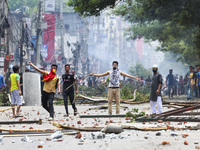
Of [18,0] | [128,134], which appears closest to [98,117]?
[128,134]

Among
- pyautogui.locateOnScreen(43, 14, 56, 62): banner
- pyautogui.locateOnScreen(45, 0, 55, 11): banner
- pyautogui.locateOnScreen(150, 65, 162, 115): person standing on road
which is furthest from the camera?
pyautogui.locateOnScreen(45, 0, 55, 11): banner

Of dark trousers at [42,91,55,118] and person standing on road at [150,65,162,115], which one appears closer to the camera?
dark trousers at [42,91,55,118]

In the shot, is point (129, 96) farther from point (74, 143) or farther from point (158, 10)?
point (74, 143)

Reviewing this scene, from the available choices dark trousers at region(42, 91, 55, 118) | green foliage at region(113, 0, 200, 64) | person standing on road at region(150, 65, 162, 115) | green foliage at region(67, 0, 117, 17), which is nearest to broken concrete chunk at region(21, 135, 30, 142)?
dark trousers at region(42, 91, 55, 118)

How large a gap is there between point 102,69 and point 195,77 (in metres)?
110

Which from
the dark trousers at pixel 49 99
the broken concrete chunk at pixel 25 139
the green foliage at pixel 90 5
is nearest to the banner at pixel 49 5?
the green foliage at pixel 90 5

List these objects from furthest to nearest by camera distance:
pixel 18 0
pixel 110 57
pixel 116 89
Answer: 1. pixel 110 57
2. pixel 18 0
3. pixel 116 89

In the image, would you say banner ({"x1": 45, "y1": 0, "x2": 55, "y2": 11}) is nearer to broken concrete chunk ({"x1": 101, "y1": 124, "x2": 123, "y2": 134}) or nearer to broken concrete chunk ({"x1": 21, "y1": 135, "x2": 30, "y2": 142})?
broken concrete chunk ({"x1": 101, "y1": 124, "x2": 123, "y2": 134})

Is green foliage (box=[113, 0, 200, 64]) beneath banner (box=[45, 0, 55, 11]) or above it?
beneath

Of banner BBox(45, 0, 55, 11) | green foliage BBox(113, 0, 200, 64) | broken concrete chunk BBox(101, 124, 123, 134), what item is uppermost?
banner BBox(45, 0, 55, 11)

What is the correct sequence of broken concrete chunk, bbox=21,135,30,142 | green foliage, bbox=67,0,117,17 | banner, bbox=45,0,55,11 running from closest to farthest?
broken concrete chunk, bbox=21,135,30,142, green foliage, bbox=67,0,117,17, banner, bbox=45,0,55,11

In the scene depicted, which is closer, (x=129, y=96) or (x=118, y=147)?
(x=118, y=147)

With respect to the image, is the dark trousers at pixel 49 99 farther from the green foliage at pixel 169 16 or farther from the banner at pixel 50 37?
the banner at pixel 50 37

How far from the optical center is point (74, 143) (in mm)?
7098
